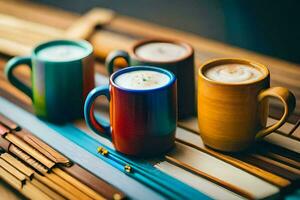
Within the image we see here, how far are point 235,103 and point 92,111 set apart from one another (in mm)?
200

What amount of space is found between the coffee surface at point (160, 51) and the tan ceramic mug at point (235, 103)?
88 mm

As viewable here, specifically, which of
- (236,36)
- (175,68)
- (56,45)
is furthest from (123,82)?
(236,36)

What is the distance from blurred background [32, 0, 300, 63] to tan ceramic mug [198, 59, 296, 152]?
1.61 ft

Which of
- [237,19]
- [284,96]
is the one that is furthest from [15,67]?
[237,19]

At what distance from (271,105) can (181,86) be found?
6.1 inches

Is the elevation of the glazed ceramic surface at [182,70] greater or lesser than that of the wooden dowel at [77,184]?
greater

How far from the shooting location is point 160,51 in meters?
0.83

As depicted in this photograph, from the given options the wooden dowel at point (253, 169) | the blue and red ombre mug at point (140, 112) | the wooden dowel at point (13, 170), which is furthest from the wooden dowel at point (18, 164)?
the wooden dowel at point (253, 169)

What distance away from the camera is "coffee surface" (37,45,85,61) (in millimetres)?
815

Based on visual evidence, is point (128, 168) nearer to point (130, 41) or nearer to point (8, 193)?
point (8, 193)

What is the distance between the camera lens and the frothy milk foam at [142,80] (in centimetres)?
70

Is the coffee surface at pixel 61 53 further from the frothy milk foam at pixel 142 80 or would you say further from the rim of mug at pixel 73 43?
the frothy milk foam at pixel 142 80

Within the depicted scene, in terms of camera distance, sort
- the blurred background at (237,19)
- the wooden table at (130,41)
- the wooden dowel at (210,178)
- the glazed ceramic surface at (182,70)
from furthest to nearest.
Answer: the blurred background at (237,19), the wooden table at (130,41), the glazed ceramic surface at (182,70), the wooden dowel at (210,178)

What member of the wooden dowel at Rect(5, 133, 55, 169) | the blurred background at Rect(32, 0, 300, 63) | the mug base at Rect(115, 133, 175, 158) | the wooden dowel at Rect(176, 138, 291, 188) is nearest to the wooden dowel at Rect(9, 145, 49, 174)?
the wooden dowel at Rect(5, 133, 55, 169)
